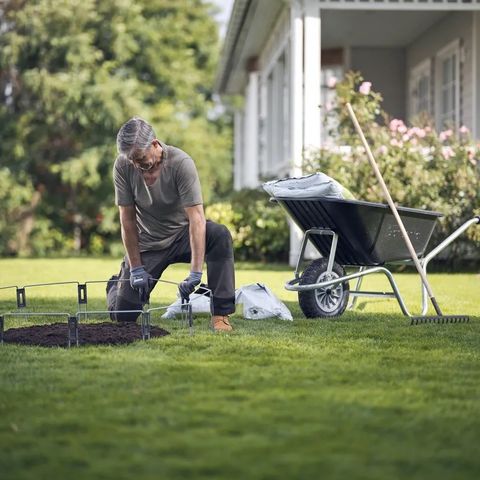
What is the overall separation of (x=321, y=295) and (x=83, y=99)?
40.5 feet

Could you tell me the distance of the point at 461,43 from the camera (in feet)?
44.4

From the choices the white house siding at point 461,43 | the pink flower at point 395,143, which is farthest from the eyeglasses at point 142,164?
the white house siding at point 461,43

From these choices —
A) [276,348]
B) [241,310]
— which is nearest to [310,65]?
[241,310]

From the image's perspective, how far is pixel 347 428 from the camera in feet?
11.3

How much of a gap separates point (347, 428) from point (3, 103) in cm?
1737

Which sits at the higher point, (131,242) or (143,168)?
(143,168)

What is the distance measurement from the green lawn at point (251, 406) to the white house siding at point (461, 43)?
747 centimetres

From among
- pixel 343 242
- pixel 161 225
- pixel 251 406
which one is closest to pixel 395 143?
pixel 343 242

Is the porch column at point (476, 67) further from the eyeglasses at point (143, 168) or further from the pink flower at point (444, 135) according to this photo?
the eyeglasses at point (143, 168)

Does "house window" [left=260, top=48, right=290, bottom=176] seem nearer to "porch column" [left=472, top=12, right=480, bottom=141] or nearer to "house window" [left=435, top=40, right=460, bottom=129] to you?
"house window" [left=435, top=40, right=460, bottom=129]

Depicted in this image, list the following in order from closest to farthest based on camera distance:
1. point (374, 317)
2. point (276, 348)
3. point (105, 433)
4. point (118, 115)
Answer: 1. point (105, 433)
2. point (276, 348)
3. point (374, 317)
4. point (118, 115)

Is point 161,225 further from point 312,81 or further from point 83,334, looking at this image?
point 312,81

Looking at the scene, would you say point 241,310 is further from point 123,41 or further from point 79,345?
point 123,41

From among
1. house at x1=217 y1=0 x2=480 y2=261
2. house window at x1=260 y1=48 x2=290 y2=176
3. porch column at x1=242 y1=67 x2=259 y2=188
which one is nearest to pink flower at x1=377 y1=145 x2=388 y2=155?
house at x1=217 y1=0 x2=480 y2=261
